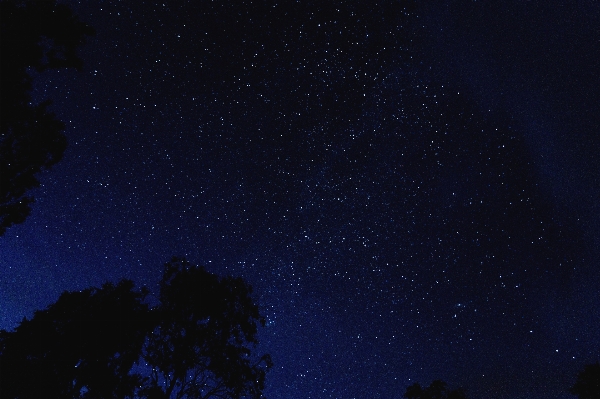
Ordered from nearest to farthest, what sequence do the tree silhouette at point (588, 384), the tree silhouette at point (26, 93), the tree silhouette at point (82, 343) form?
the tree silhouette at point (26, 93) → the tree silhouette at point (82, 343) → the tree silhouette at point (588, 384)

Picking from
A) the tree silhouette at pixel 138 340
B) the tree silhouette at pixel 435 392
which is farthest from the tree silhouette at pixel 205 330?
the tree silhouette at pixel 435 392

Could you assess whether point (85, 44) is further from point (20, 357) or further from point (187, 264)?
point (20, 357)

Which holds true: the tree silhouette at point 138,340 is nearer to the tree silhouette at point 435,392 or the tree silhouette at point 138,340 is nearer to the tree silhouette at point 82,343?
the tree silhouette at point 82,343

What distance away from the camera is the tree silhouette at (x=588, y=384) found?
22.0 m

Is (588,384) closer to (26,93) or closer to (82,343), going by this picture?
(82,343)

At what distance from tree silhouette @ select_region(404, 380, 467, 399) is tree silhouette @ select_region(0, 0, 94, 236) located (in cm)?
2674

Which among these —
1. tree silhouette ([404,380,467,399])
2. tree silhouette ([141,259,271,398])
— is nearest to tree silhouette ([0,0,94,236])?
tree silhouette ([141,259,271,398])

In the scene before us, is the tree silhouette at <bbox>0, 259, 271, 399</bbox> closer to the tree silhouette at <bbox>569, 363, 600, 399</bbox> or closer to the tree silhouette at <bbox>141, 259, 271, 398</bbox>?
the tree silhouette at <bbox>141, 259, 271, 398</bbox>

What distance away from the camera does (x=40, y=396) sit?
50.3 feet

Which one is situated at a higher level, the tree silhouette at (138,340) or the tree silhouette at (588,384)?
the tree silhouette at (138,340)

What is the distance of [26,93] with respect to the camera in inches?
326

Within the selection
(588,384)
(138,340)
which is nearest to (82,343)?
(138,340)

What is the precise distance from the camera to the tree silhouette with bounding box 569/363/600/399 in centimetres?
2203

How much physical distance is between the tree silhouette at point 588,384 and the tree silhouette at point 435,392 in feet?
22.8
